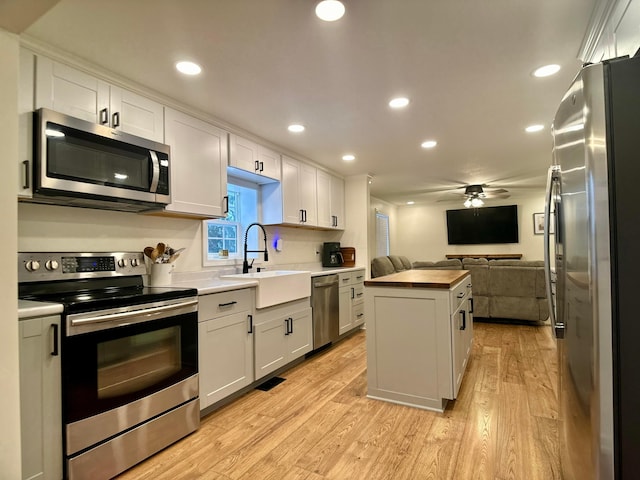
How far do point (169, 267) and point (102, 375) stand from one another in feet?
3.06

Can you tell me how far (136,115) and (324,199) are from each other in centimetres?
268

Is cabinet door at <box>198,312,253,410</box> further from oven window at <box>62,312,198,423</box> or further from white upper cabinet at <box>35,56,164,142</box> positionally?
white upper cabinet at <box>35,56,164,142</box>

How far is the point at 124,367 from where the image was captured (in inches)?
71.9

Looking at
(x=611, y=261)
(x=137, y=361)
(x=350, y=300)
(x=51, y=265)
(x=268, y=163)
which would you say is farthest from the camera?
(x=350, y=300)

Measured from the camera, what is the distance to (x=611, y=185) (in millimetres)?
988

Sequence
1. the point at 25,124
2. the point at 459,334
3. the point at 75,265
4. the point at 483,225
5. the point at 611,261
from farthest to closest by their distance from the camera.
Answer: the point at 483,225
the point at 459,334
the point at 75,265
the point at 25,124
the point at 611,261

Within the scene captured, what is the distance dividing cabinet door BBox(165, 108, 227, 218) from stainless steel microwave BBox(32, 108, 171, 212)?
15 centimetres

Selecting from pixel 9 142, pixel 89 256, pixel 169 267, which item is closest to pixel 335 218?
pixel 169 267

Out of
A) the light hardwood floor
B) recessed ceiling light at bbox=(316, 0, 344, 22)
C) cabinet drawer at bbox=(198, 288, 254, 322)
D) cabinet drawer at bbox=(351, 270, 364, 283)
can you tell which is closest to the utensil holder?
cabinet drawer at bbox=(198, 288, 254, 322)

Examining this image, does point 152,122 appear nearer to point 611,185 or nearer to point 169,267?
point 169,267

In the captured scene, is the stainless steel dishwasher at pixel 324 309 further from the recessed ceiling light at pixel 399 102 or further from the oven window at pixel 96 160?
the oven window at pixel 96 160

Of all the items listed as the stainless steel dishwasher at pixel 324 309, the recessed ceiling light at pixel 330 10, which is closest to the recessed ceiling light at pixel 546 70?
the recessed ceiling light at pixel 330 10

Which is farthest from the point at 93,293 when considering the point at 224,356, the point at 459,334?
the point at 459,334

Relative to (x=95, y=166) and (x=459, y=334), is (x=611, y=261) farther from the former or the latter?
(x=95, y=166)
